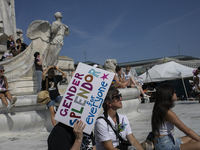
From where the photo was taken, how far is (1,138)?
4969 millimetres

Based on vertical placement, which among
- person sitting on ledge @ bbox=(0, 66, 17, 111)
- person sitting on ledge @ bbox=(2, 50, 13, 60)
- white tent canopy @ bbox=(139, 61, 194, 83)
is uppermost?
person sitting on ledge @ bbox=(2, 50, 13, 60)

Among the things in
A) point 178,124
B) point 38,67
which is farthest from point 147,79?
point 178,124

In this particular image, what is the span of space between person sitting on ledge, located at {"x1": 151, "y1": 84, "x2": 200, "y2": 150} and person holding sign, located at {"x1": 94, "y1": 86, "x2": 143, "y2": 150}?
11.4 inches

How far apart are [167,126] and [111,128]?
71cm

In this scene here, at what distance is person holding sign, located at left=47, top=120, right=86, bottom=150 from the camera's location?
78.1 inches

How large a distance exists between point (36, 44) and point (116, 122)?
6.34 metres

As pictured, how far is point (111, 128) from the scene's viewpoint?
2568 mm

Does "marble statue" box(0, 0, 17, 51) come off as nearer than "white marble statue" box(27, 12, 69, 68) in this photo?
No

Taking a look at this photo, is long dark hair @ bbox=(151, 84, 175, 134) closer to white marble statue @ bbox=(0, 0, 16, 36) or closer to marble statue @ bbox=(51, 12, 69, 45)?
marble statue @ bbox=(51, 12, 69, 45)

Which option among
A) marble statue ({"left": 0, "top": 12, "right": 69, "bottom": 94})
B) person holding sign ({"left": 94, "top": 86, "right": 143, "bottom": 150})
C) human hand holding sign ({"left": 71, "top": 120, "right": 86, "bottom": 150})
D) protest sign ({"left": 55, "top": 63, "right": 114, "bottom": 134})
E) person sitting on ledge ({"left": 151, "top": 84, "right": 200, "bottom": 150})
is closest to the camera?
human hand holding sign ({"left": 71, "top": 120, "right": 86, "bottom": 150})

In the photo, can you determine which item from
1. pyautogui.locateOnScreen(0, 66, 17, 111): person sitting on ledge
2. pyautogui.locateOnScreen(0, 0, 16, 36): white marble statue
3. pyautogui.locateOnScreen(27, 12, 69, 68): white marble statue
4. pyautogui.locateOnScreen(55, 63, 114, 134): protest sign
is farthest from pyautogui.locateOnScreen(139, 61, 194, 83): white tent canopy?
pyautogui.locateOnScreen(55, 63, 114, 134): protest sign

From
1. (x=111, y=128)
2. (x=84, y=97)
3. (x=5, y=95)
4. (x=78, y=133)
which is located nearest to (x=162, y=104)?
(x=111, y=128)

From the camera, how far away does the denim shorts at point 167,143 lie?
8.66 feet

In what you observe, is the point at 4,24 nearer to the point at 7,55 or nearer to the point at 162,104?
the point at 7,55
